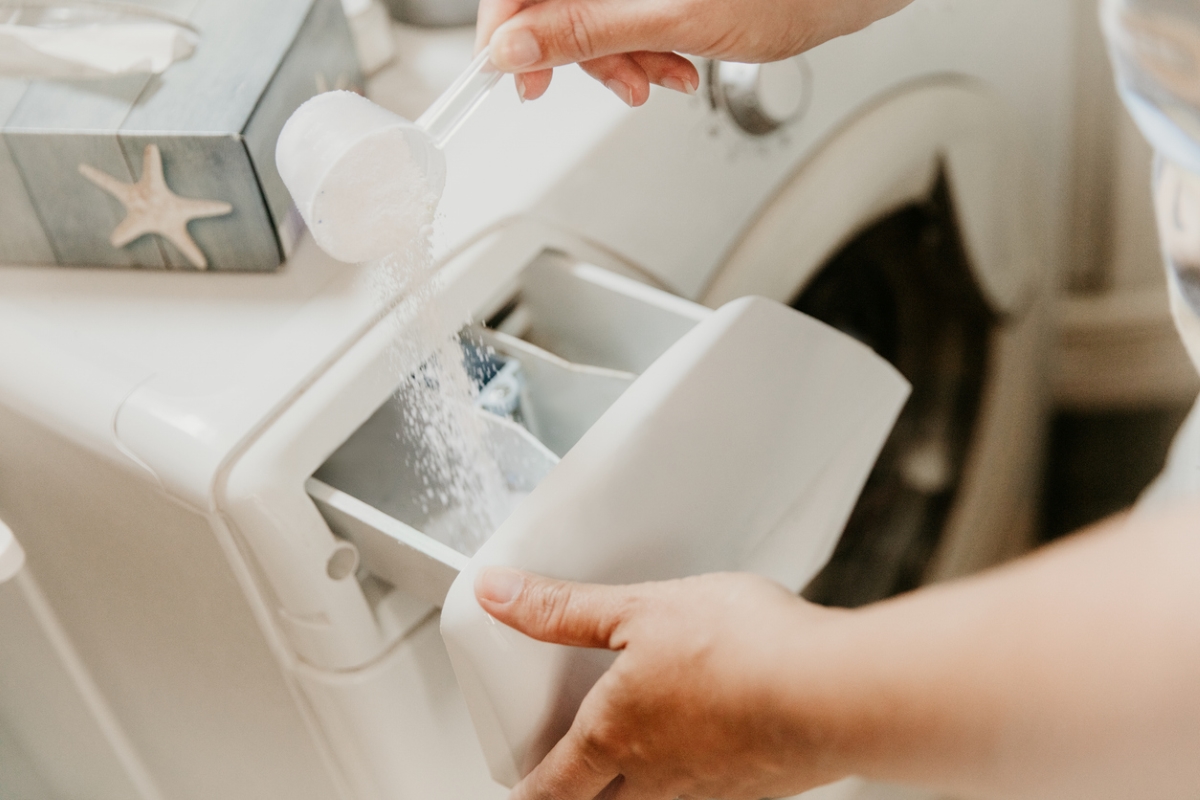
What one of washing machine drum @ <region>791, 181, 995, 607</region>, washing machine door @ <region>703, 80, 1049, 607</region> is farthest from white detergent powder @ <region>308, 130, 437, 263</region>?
washing machine drum @ <region>791, 181, 995, 607</region>

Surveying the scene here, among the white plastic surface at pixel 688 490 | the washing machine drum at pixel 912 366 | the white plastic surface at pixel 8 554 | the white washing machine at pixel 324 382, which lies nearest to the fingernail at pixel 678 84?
the white washing machine at pixel 324 382

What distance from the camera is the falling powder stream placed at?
447 mm

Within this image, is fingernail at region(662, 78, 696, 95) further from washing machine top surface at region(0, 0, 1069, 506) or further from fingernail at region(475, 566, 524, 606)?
fingernail at region(475, 566, 524, 606)

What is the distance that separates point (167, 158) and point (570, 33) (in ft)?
0.61

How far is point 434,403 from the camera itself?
47 centimetres

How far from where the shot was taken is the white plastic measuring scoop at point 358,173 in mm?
407

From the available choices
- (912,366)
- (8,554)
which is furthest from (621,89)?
(912,366)

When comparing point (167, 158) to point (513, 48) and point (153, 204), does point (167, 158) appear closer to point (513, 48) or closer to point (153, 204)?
point (153, 204)

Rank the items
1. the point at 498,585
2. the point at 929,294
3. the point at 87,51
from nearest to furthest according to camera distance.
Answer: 1. the point at 498,585
2. the point at 87,51
3. the point at 929,294

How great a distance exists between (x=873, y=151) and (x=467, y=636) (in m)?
0.44

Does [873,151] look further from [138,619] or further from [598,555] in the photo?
[138,619]

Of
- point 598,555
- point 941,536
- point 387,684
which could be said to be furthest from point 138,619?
point 941,536

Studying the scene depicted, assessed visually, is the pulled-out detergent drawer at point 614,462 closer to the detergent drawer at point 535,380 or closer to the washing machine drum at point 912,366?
the detergent drawer at point 535,380

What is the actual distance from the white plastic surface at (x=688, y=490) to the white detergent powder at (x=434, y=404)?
75 mm
